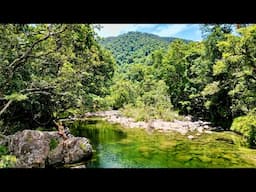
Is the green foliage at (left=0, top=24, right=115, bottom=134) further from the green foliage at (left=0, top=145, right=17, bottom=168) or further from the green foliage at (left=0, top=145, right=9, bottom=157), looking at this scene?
the green foliage at (left=0, top=145, right=17, bottom=168)

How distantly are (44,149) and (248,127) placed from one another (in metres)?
5.28

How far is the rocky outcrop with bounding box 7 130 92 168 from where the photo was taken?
655 cm

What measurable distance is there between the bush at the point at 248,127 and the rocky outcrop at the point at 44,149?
4.16m

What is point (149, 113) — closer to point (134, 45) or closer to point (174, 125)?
point (174, 125)

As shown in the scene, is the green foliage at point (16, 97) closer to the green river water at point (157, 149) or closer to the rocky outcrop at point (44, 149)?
the rocky outcrop at point (44, 149)

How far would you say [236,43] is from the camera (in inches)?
357

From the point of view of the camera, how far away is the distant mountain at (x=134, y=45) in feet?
26.1

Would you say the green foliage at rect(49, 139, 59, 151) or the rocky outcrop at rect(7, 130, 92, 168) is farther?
the green foliage at rect(49, 139, 59, 151)

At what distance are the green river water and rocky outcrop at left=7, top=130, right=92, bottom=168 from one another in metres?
0.41

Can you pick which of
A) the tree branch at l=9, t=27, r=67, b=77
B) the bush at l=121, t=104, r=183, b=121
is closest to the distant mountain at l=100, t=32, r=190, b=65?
the tree branch at l=9, t=27, r=67, b=77

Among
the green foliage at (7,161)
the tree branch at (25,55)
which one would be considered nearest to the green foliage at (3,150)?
the green foliage at (7,161)

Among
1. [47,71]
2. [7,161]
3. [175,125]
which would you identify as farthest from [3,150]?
[175,125]
